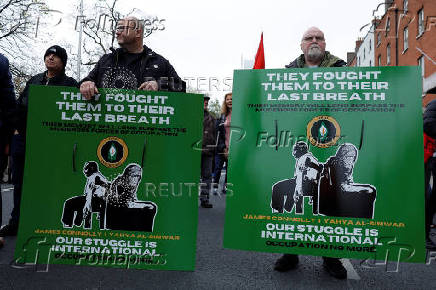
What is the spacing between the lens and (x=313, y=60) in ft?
10.4

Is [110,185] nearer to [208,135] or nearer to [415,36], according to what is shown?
[208,135]

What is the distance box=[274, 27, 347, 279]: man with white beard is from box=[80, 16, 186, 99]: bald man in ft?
3.49

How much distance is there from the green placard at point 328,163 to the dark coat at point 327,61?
0.35m

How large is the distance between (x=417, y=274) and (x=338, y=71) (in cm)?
174

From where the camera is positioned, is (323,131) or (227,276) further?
(227,276)

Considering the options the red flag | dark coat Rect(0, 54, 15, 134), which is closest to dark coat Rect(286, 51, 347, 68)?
the red flag

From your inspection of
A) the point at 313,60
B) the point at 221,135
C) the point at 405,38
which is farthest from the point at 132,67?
the point at 405,38

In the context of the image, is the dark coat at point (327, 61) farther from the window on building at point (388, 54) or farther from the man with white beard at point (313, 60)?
the window on building at point (388, 54)

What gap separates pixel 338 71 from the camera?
2.70 meters

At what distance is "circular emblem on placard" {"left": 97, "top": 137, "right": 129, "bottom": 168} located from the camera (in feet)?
8.66

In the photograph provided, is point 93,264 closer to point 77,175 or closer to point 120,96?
point 77,175

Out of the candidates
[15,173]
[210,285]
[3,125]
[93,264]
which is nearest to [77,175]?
[93,264]

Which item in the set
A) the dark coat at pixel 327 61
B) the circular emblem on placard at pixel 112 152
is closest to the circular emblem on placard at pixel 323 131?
the dark coat at pixel 327 61

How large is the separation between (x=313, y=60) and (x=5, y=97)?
2605 millimetres
